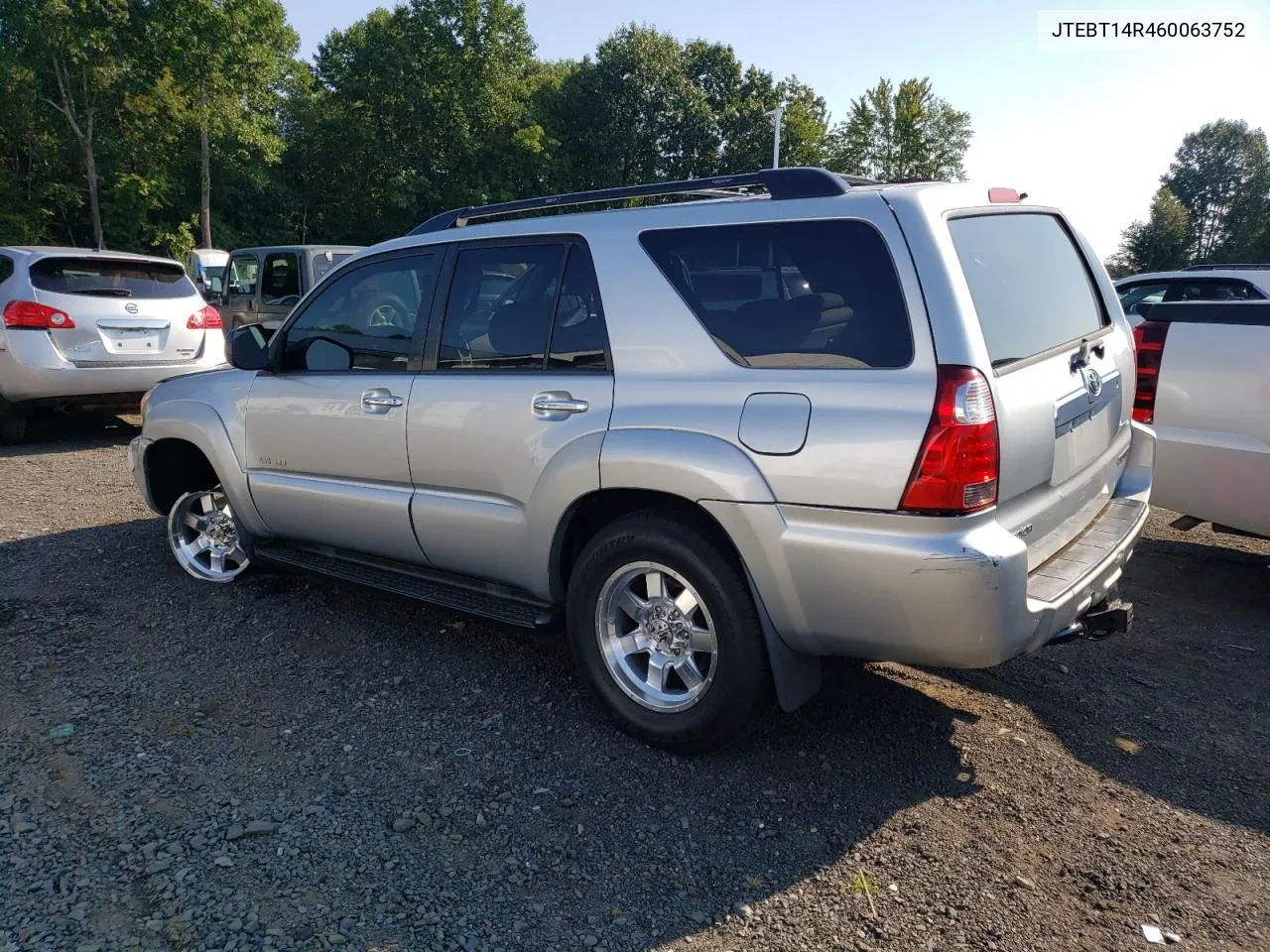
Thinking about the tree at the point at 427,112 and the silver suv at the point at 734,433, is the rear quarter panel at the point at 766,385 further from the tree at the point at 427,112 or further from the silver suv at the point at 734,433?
the tree at the point at 427,112

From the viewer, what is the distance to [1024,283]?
323cm

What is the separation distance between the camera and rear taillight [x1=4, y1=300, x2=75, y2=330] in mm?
8023

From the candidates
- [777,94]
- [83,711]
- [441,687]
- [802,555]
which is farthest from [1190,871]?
[777,94]

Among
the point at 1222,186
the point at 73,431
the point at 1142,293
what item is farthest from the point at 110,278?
the point at 1222,186

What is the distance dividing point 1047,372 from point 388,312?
2721 millimetres

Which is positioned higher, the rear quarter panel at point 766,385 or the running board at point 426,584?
the rear quarter panel at point 766,385

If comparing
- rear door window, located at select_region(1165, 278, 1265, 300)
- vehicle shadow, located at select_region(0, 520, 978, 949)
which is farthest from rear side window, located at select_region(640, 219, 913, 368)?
rear door window, located at select_region(1165, 278, 1265, 300)

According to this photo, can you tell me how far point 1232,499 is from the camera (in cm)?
443

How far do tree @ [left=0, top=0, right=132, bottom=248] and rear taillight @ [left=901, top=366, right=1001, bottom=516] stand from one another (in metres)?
27.8

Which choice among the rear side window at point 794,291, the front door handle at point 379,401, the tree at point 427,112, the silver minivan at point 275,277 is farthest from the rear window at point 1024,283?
the tree at point 427,112

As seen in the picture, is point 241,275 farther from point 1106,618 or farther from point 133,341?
point 1106,618

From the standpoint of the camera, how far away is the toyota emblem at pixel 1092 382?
10.7 feet

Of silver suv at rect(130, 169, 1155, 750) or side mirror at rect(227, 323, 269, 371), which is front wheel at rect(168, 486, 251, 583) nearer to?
side mirror at rect(227, 323, 269, 371)

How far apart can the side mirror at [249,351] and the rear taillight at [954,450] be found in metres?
3.23
